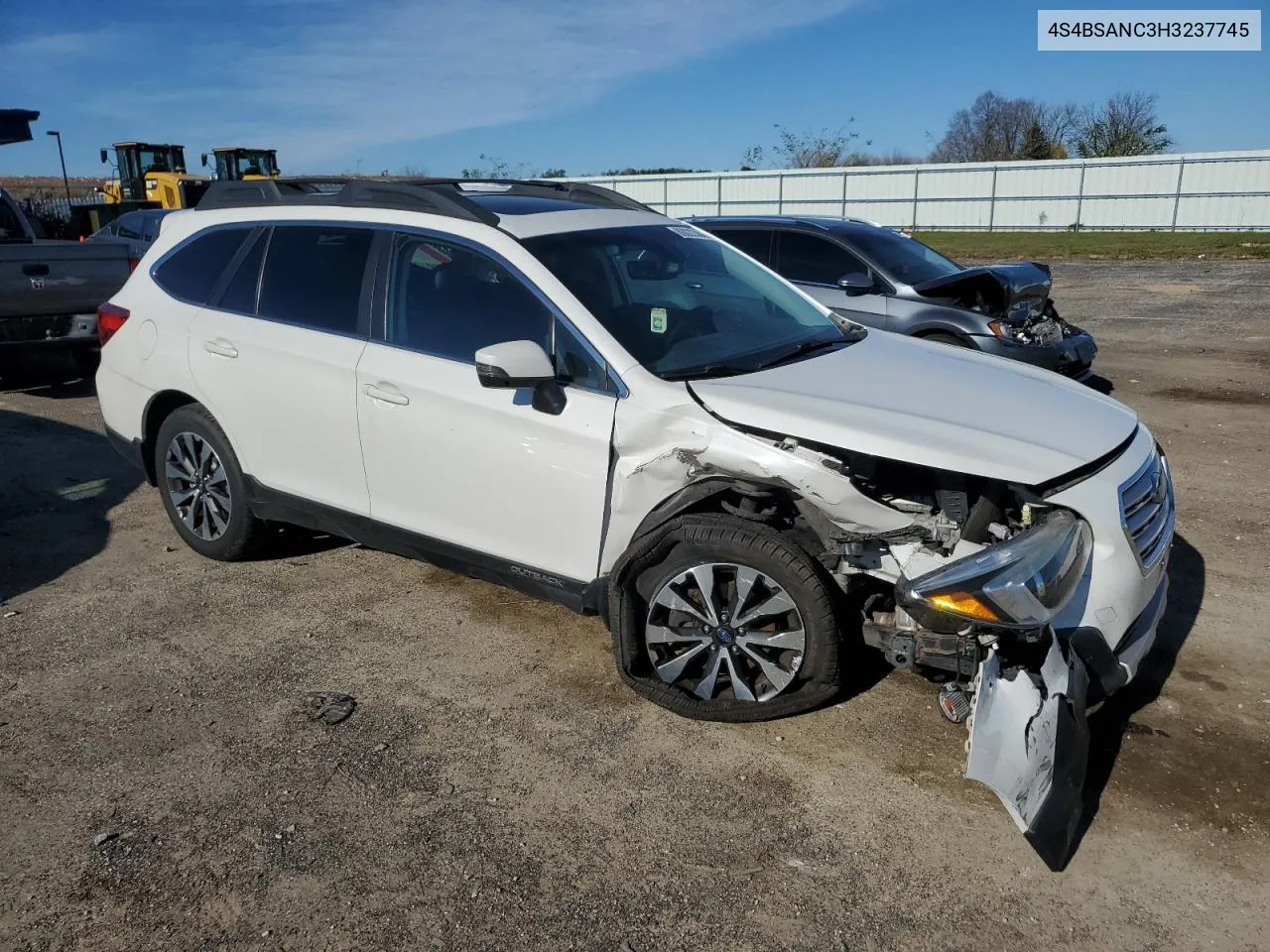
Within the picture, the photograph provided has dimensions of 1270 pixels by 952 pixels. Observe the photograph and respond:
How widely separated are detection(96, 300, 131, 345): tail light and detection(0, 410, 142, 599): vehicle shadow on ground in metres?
1.20

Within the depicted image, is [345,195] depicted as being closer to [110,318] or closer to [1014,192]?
[110,318]

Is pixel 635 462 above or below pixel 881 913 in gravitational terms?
above

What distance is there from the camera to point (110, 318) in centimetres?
551

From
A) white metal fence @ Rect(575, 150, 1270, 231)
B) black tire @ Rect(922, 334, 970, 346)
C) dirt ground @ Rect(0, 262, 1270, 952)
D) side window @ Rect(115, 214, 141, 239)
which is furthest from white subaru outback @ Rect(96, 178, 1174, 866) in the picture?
white metal fence @ Rect(575, 150, 1270, 231)

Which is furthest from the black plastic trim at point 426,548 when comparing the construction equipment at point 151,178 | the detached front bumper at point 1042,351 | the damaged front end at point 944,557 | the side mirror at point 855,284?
the construction equipment at point 151,178

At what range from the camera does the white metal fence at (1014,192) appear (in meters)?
33.6

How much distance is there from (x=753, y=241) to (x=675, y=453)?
21.6 feet

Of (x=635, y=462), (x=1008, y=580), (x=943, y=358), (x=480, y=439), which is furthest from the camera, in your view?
(x=943, y=358)

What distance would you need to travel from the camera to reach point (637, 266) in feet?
14.4

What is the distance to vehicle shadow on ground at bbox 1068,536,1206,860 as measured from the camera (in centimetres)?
336

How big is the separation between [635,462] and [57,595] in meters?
3.26

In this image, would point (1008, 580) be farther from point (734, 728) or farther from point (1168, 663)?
point (1168, 663)

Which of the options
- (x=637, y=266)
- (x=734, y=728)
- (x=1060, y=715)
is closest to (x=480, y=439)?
(x=637, y=266)

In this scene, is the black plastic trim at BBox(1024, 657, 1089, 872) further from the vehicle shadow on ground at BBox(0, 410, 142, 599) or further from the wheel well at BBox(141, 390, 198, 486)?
the vehicle shadow on ground at BBox(0, 410, 142, 599)
